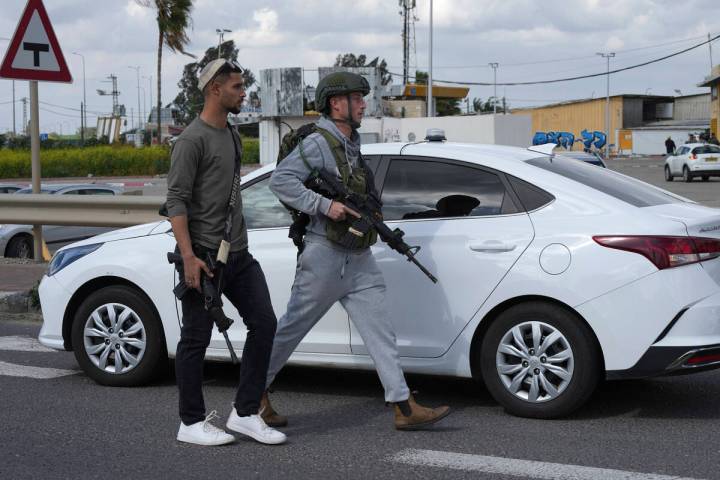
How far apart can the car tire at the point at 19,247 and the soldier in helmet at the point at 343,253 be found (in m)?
10.8

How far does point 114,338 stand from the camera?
6379 millimetres

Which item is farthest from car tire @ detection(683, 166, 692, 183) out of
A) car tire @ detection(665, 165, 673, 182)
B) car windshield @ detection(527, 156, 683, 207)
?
car windshield @ detection(527, 156, 683, 207)

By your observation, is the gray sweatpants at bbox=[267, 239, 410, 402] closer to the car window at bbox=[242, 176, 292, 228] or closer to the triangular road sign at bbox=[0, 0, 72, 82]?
the car window at bbox=[242, 176, 292, 228]

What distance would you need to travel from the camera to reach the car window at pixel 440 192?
5.69 m

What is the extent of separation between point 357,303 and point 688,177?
3892 cm

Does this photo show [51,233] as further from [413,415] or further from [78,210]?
[413,415]

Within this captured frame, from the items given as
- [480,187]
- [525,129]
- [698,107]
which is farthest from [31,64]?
[698,107]

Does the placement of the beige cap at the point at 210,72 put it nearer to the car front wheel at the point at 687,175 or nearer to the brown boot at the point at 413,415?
the brown boot at the point at 413,415

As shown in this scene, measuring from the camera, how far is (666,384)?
252 inches

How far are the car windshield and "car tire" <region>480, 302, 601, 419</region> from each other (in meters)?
0.74

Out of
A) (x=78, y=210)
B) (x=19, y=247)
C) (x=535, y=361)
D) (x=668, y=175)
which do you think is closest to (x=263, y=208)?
(x=535, y=361)

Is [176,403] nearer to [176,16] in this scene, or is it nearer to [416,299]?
[416,299]

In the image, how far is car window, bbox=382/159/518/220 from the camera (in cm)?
569

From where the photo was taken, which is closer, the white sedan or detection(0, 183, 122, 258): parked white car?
the white sedan
